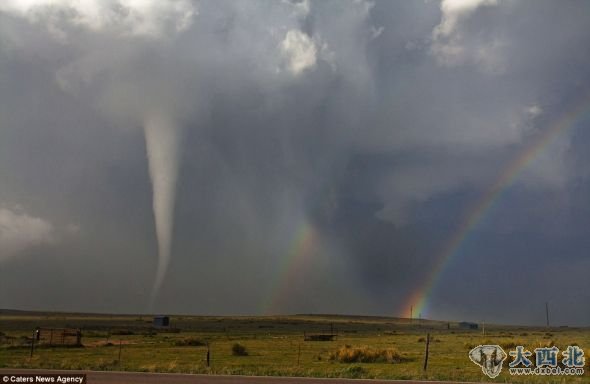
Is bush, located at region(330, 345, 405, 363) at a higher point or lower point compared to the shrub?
higher

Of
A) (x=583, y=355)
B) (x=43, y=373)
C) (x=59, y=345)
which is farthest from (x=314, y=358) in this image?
(x=59, y=345)

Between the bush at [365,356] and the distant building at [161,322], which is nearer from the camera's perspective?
the bush at [365,356]

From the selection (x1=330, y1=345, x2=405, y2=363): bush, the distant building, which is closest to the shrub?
(x1=330, y1=345, x2=405, y2=363): bush

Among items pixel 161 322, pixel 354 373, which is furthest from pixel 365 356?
pixel 161 322

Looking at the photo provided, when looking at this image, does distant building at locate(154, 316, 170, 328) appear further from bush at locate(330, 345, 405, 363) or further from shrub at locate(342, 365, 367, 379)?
shrub at locate(342, 365, 367, 379)

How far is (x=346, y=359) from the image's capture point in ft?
160

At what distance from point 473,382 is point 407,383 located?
3312mm

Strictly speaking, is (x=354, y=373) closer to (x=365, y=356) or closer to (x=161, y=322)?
(x=365, y=356)

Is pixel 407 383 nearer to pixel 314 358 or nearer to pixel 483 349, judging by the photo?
pixel 483 349

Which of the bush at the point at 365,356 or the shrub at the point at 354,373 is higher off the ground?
the bush at the point at 365,356

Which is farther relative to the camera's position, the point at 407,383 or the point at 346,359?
the point at 346,359

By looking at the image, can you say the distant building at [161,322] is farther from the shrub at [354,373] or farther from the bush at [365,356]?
the shrub at [354,373]

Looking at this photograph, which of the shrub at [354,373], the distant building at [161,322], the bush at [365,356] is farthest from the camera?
the distant building at [161,322]

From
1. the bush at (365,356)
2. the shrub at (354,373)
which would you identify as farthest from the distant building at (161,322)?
the shrub at (354,373)
